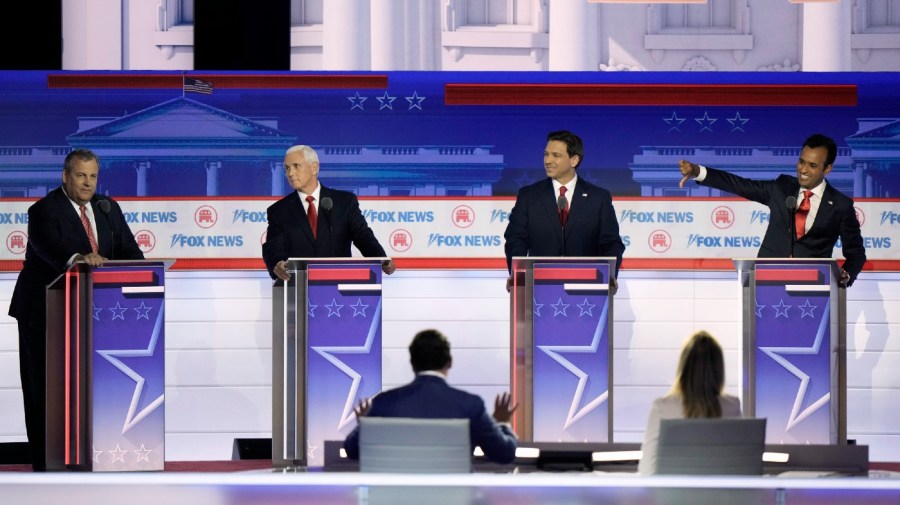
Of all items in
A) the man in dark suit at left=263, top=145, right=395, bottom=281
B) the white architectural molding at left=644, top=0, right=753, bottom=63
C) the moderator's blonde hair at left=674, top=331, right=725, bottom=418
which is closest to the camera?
the moderator's blonde hair at left=674, top=331, right=725, bottom=418

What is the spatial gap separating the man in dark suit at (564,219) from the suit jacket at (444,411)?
2.52 meters

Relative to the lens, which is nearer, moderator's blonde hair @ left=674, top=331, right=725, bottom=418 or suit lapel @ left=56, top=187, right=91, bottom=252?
moderator's blonde hair @ left=674, top=331, right=725, bottom=418

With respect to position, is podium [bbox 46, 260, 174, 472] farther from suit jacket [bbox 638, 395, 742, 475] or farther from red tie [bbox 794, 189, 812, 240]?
red tie [bbox 794, 189, 812, 240]

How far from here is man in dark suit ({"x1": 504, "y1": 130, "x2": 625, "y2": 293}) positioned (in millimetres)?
6645

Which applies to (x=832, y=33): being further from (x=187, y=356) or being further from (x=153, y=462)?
(x=153, y=462)

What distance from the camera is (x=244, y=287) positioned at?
802 centimetres

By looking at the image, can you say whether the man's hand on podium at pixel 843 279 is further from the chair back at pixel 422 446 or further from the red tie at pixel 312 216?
the chair back at pixel 422 446

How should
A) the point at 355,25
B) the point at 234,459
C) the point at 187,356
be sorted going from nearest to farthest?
the point at 234,459
the point at 187,356
the point at 355,25

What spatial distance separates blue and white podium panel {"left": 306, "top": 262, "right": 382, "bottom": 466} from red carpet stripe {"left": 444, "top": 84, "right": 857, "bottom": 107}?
8.00 ft

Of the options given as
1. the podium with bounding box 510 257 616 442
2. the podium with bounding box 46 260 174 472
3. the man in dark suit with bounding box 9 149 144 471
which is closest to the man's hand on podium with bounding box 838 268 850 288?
the podium with bounding box 510 257 616 442

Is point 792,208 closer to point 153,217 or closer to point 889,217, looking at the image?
point 889,217

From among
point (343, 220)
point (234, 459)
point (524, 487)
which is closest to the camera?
point (524, 487)

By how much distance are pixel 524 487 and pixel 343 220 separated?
351 centimetres

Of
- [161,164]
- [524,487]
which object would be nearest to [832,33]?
[161,164]
